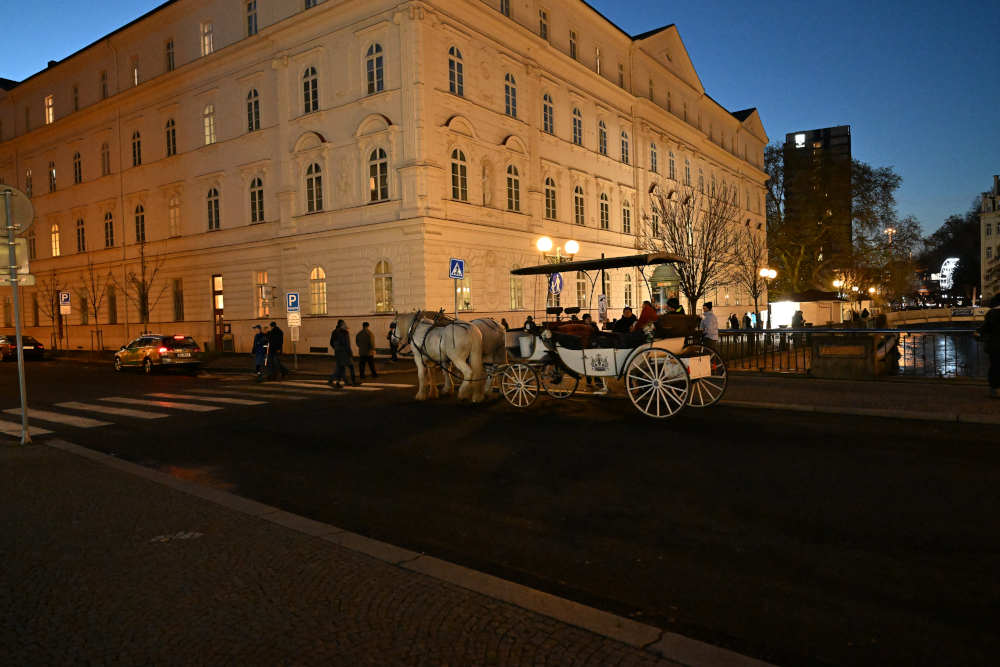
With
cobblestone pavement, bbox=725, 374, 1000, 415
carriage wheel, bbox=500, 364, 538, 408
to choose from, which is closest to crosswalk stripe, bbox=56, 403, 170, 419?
carriage wheel, bbox=500, 364, 538, 408

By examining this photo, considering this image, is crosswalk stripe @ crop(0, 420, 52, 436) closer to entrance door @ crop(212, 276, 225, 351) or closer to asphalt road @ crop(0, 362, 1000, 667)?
asphalt road @ crop(0, 362, 1000, 667)

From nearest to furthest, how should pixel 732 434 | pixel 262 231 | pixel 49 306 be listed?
pixel 732 434 → pixel 262 231 → pixel 49 306

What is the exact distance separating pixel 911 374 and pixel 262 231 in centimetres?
2846

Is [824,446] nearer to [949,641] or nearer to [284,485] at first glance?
[949,641]

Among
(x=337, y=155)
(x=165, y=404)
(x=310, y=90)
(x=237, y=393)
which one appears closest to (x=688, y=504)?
(x=165, y=404)

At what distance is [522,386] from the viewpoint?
13.2 meters

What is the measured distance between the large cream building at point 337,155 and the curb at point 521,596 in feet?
70.5

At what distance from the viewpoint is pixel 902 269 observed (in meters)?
60.2

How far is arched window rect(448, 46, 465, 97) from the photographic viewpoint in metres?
28.8

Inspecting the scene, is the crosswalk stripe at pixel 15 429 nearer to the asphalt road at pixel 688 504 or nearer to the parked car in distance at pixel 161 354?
the asphalt road at pixel 688 504

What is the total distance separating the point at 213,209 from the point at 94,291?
13.4 meters

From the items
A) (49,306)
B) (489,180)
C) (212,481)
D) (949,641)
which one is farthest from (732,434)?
(49,306)

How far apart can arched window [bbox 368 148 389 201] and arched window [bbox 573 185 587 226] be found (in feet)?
41.4

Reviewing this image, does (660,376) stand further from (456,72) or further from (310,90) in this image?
(310,90)
